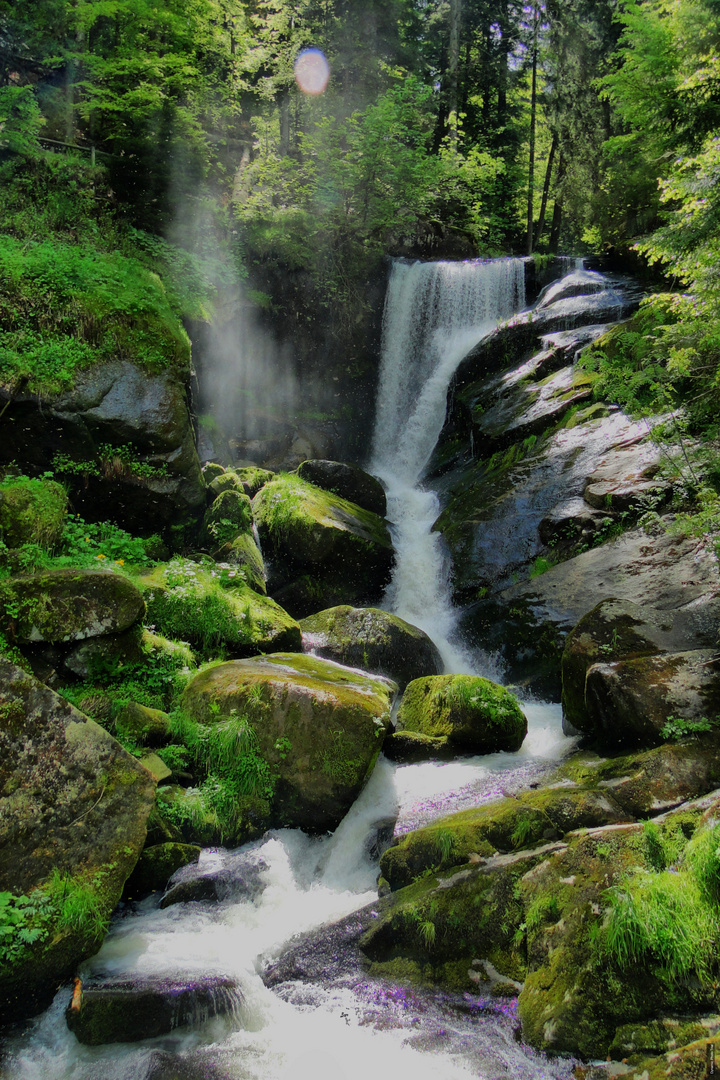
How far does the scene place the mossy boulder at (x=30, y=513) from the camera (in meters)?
6.33

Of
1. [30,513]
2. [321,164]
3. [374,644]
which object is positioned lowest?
[374,644]

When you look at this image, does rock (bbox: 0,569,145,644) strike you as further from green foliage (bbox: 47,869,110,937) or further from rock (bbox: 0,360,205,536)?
rock (bbox: 0,360,205,536)

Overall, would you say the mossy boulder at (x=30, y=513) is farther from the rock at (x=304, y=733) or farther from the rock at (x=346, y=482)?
the rock at (x=346, y=482)

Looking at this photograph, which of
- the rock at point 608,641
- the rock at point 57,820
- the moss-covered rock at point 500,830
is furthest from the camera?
the rock at point 608,641

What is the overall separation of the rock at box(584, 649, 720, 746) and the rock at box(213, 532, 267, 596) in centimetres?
513

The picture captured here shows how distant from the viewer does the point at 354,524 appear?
35.7ft

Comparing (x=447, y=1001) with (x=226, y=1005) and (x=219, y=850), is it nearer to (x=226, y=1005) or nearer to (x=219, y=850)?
(x=226, y=1005)

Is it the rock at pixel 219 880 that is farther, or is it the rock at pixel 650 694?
the rock at pixel 650 694

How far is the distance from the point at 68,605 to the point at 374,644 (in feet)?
13.7

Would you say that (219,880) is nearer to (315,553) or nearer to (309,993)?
(309,993)

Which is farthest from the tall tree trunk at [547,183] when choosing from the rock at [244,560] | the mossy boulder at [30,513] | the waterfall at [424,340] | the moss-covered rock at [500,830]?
the moss-covered rock at [500,830]

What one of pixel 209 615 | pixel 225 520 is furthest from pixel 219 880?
pixel 225 520

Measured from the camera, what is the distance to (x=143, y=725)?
5426 millimetres

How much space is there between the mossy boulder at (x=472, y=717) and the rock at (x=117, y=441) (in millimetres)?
5271
